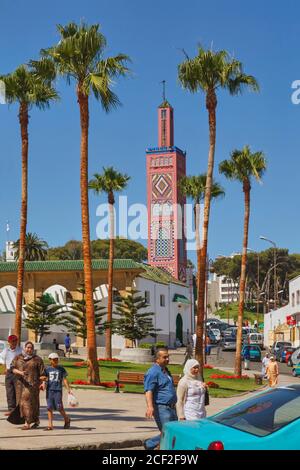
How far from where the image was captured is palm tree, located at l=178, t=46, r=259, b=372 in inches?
1352

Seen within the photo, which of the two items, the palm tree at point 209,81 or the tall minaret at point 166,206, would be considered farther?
the tall minaret at point 166,206

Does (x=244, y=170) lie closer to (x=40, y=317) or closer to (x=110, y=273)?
(x=110, y=273)

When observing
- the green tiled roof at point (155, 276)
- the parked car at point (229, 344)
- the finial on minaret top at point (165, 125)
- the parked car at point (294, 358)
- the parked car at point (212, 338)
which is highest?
the finial on minaret top at point (165, 125)

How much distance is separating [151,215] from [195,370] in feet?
311

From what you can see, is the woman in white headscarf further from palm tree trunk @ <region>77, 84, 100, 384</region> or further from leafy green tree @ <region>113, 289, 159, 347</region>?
leafy green tree @ <region>113, 289, 159, 347</region>

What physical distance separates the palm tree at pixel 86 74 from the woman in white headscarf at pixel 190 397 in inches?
731

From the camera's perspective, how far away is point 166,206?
10638 cm

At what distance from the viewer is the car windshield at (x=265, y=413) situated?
8.19 meters

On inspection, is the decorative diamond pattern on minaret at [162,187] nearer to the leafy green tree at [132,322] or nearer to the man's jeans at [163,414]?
the leafy green tree at [132,322]

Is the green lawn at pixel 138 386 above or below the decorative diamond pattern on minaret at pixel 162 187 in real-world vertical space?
below

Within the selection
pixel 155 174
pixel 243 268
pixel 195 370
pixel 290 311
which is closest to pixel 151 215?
pixel 155 174

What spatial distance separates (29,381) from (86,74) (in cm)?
1767

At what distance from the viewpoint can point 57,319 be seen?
61.2 m

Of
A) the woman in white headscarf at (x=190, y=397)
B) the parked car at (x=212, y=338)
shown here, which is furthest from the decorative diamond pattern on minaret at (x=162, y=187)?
the woman in white headscarf at (x=190, y=397)
